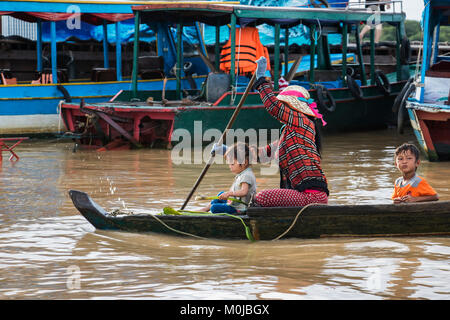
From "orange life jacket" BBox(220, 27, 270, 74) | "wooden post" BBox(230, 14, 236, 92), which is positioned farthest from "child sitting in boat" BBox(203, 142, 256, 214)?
"orange life jacket" BBox(220, 27, 270, 74)

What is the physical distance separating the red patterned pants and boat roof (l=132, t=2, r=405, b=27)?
23.9 ft

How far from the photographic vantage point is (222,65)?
1348cm

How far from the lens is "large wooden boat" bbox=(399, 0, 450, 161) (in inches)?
390

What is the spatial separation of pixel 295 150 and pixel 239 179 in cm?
53

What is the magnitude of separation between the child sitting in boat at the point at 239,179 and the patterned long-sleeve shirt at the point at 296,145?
11.1 inches

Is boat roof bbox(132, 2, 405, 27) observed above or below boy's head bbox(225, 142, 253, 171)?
above

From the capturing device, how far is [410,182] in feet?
18.1

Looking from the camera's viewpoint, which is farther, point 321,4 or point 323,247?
point 321,4

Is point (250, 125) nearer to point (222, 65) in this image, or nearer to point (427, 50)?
point (222, 65)

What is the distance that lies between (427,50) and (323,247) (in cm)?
675

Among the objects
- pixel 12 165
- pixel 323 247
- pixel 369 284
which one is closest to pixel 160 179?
pixel 12 165

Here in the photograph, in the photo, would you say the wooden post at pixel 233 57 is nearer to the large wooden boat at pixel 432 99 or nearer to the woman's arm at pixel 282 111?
the large wooden boat at pixel 432 99

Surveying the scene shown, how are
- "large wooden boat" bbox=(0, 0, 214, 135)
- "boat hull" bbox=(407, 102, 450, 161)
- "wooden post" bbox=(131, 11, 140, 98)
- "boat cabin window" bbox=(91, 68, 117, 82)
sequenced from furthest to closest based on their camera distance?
"boat cabin window" bbox=(91, 68, 117, 82)
"large wooden boat" bbox=(0, 0, 214, 135)
"wooden post" bbox=(131, 11, 140, 98)
"boat hull" bbox=(407, 102, 450, 161)

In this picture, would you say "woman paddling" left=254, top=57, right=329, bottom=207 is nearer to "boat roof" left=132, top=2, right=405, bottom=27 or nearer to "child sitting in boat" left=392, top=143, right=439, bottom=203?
"child sitting in boat" left=392, top=143, right=439, bottom=203
